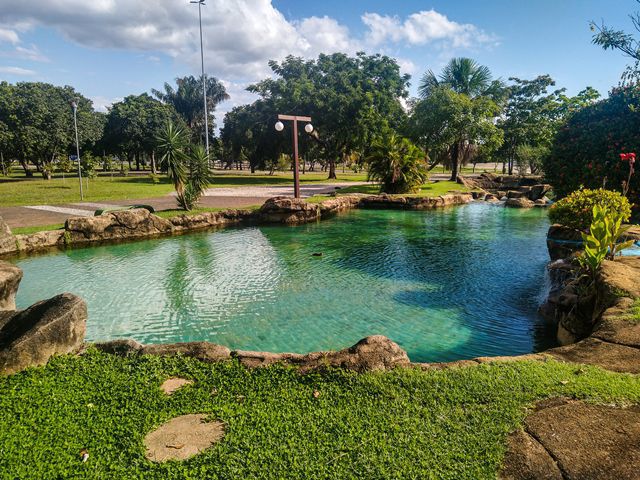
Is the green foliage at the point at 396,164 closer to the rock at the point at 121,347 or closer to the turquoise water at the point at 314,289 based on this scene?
the turquoise water at the point at 314,289

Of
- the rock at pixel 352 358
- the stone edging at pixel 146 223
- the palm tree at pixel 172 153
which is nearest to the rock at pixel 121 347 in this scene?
the rock at pixel 352 358

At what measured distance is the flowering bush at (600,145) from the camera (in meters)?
10.0

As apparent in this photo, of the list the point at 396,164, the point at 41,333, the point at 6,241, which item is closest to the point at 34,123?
the point at 6,241

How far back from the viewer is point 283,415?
3469mm

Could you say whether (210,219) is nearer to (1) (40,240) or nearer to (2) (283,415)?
(1) (40,240)

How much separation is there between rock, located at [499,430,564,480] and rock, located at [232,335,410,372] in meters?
1.40

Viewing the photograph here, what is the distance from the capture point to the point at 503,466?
2818 mm

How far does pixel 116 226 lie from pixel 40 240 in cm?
236

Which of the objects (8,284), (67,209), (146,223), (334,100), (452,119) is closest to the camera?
(8,284)

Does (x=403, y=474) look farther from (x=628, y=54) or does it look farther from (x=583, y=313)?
(x=628, y=54)

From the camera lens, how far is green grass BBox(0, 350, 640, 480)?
2873 mm

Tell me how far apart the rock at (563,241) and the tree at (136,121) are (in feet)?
142

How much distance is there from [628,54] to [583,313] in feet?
24.5

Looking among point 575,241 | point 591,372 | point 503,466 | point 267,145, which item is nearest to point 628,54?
point 575,241
